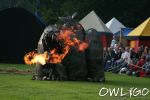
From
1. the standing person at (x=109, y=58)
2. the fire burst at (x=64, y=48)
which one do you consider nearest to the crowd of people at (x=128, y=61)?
the standing person at (x=109, y=58)

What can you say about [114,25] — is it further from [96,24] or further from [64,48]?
[64,48]

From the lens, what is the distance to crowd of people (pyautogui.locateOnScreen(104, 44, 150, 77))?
34.6 meters

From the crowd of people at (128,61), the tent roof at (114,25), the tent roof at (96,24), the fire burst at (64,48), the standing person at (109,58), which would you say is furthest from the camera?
the tent roof at (114,25)

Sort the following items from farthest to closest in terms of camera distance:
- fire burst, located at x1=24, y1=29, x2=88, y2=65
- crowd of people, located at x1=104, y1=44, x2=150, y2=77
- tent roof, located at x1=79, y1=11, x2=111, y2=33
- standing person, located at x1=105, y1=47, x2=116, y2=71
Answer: tent roof, located at x1=79, y1=11, x2=111, y2=33, standing person, located at x1=105, y1=47, x2=116, y2=71, crowd of people, located at x1=104, y1=44, x2=150, y2=77, fire burst, located at x1=24, y1=29, x2=88, y2=65

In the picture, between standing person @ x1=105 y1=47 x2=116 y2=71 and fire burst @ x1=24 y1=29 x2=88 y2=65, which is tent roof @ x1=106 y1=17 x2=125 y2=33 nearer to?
standing person @ x1=105 y1=47 x2=116 y2=71

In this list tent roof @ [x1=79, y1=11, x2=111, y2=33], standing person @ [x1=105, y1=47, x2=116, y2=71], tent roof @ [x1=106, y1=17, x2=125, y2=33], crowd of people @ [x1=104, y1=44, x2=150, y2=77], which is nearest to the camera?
crowd of people @ [x1=104, y1=44, x2=150, y2=77]

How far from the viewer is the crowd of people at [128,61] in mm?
34562

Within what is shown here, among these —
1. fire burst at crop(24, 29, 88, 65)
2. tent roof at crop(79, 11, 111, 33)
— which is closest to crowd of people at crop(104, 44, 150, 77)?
fire burst at crop(24, 29, 88, 65)

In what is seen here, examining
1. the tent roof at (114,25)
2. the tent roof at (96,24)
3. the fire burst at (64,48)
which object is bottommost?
the fire burst at (64,48)

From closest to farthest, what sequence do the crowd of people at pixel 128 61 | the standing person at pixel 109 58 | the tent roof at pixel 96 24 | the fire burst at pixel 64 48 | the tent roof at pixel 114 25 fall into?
the fire burst at pixel 64 48 < the crowd of people at pixel 128 61 < the standing person at pixel 109 58 < the tent roof at pixel 96 24 < the tent roof at pixel 114 25

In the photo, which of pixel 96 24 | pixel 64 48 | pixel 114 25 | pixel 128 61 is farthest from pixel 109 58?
pixel 114 25

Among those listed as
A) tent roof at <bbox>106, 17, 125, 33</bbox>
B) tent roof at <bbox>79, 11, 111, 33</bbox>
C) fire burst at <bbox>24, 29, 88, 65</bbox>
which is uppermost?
tent roof at <bbox>106, 17, 125, 33</bbox>

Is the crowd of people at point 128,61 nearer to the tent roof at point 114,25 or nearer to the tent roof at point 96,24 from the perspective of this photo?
the tent roof at point 96,24

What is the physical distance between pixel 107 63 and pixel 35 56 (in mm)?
12969
